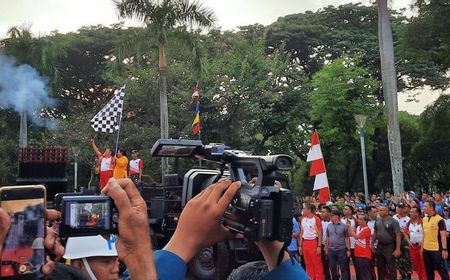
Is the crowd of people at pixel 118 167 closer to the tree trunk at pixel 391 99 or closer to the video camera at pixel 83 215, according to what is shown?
the tree trunk at pixel 391 99

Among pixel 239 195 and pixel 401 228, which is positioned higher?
pixel 239 195

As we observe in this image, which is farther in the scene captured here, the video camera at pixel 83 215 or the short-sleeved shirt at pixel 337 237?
the short-sleeved shirt at pixel 337 237

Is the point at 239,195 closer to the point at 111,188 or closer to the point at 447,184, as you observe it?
the point at 111,188

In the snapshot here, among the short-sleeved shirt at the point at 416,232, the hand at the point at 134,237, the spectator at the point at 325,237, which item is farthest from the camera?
the spectator at the point at 325,237

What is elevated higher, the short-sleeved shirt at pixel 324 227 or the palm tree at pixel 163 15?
the palm tree at pixel 163 15

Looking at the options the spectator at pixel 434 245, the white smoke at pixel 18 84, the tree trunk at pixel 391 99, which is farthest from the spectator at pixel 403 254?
the white smoke at pixel 18 84

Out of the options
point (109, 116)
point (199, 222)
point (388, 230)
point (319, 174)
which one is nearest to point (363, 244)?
point (388, 230)

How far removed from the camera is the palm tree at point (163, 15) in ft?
55.5

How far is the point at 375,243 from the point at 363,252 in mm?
294

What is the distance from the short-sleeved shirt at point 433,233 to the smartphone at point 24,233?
9.73 metres

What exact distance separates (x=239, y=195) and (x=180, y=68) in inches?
945

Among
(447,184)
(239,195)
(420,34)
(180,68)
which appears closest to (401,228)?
(239,195)

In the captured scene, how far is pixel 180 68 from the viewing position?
1000 inches

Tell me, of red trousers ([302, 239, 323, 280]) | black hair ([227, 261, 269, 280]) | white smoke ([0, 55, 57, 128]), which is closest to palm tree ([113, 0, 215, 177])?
white smoke ([0, 55, 57, 128])
